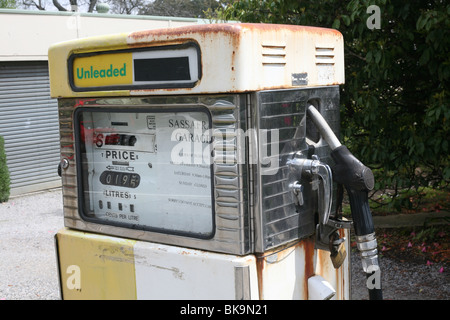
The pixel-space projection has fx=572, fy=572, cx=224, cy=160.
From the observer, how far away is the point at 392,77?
458 cm

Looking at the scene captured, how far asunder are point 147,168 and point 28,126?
838cm

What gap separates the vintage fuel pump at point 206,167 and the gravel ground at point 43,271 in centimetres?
207

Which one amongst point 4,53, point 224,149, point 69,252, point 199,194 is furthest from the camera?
point 4,53

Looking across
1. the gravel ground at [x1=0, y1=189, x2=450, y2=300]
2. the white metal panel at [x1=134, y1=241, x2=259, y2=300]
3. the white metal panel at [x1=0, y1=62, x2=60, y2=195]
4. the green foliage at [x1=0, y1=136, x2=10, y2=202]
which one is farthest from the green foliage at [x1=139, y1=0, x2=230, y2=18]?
the white metal panel at [x1=134, y1=241, x2=259, y2=300]

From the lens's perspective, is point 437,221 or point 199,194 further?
point 437,221

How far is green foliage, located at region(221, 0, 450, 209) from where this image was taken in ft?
13.9

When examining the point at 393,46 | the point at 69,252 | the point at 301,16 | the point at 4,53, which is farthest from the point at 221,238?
the point at 4,53

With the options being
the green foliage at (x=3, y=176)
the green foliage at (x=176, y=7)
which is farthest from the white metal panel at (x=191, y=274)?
the green foliage at (x=176, y=7)

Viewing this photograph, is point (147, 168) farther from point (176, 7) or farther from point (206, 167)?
point (176, 7)

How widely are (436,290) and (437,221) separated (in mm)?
1372

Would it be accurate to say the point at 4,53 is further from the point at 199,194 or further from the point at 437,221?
the point at 199,194

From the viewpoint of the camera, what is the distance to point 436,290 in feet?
15.3

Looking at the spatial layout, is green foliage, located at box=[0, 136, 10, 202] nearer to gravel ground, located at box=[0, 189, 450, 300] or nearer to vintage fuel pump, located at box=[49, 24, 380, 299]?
gravel ground, located at box=[0, 189, 450, 300]

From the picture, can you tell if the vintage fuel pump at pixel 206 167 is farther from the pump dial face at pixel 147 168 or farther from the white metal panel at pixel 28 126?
the white metal panel at pixel 28 126
